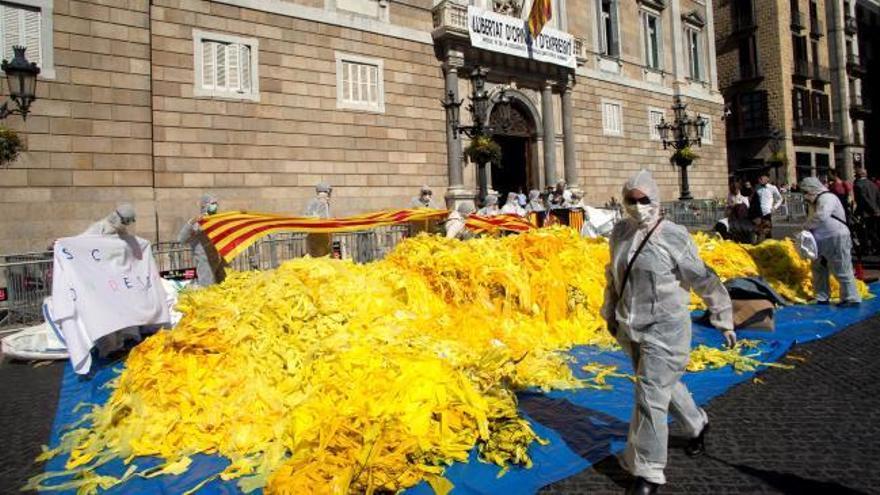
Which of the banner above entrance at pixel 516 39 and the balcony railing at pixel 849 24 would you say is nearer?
→ the banner above entrance at pixel 516 39

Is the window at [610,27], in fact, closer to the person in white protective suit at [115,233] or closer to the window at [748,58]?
the window at [748,58]

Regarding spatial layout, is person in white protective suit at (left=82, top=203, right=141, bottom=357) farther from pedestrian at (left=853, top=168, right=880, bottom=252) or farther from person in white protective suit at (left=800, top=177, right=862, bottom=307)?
pedestrian at (left=853, top=168, right=880, bottom=252)

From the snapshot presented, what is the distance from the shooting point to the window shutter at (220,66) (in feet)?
44.7

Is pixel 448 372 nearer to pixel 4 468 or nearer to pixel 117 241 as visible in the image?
pixel 4 468

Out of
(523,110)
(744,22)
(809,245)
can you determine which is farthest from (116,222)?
(744,22)

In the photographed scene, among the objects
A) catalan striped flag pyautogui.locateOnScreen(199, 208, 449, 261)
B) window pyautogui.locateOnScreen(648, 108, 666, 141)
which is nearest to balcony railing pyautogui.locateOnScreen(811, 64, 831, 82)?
window pyautogui.locateOnScreen(648, 108, 666, 141)

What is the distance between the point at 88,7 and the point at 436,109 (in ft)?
31.1

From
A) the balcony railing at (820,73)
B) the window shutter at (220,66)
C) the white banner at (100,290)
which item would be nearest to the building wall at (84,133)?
the window shutter at (220,66)

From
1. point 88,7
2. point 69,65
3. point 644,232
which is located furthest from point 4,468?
point 88,7

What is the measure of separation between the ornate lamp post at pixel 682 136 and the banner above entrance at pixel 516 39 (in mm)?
6206

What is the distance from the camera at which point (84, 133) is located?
11.9 metres

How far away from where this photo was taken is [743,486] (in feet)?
10.9

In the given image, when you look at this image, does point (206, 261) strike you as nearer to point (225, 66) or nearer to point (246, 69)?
point (225, 66)

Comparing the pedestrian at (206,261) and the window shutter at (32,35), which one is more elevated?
the window shutter at (32,35)
